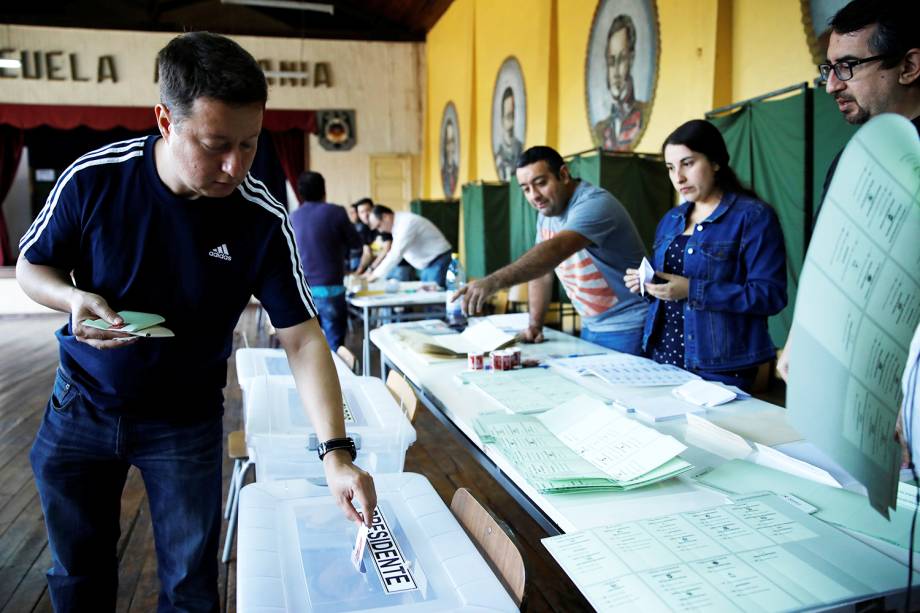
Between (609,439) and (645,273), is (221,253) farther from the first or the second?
(645,273)

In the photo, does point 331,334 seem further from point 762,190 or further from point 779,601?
point 779,601

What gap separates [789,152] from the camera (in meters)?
3.53

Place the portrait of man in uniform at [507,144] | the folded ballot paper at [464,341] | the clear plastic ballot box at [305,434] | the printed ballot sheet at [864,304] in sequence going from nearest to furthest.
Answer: the printed ballot sheet at [864,304], the clear plastic ballot box at [305,434], the folded ballot paper at [464,341], the portrait of man in uniform at [507,144]

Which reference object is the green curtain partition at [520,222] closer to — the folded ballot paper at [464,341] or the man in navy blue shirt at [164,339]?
the folded ballot paper at [464,341]

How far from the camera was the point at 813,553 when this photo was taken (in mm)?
924

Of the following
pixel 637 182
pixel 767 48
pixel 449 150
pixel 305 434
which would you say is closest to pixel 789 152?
pixel 767 48

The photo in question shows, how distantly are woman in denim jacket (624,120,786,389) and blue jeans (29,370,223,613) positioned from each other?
133cm

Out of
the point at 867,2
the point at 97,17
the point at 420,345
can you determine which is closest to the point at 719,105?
the point at 420,345

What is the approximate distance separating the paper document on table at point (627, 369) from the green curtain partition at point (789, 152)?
1.76 m

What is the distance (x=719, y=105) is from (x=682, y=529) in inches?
153

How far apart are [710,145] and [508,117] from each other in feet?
19.7

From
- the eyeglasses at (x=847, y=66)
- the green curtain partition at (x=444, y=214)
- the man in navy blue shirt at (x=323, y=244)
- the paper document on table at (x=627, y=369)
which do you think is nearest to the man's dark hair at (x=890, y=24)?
the eyeglasses at (x=847, y=66)

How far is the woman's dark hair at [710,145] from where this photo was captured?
1976 millimetres

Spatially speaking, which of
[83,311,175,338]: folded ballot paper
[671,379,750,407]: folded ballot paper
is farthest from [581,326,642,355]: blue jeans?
[83,311,175,338]: folded ballot paper
